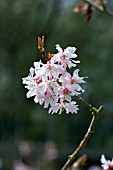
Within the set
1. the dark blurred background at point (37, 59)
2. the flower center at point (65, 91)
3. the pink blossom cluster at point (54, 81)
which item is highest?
the dark blurred background at point (37, 59)

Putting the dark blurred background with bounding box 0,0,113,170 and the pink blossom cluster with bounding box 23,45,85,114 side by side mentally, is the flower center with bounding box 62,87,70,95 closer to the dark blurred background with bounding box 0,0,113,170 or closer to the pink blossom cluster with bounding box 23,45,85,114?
the pink blossom cluster with bounding box 23,45,85,114

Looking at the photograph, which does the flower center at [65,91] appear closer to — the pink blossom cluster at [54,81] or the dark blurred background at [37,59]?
the pink blossom cluster at [54,81]

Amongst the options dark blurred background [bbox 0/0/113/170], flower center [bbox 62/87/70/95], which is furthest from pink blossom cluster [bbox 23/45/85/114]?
dark blurred background [bbox 0/0/113/170]

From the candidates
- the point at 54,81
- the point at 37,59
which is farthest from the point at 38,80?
the point at 37,59

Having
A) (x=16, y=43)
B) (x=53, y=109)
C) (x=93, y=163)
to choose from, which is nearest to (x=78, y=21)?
(x=16, y=43)

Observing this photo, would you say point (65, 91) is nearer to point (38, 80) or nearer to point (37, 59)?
point (38, 80)

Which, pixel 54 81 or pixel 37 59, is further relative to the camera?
pixel 37 59

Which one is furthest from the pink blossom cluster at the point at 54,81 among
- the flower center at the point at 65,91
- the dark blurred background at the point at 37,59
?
the dark blurred background at the point at 37,59
